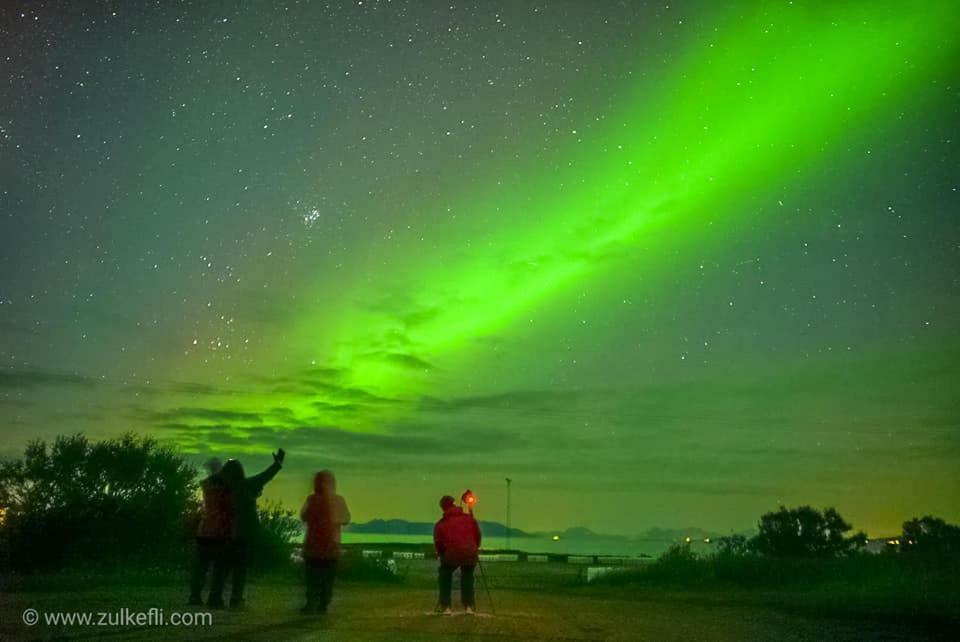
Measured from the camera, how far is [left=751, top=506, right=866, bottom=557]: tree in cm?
4706

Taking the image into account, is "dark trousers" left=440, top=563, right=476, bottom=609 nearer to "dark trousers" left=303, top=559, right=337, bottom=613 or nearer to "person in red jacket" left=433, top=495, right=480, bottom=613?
"person in red jacket" left=433, top=495, right=480, bottom=613

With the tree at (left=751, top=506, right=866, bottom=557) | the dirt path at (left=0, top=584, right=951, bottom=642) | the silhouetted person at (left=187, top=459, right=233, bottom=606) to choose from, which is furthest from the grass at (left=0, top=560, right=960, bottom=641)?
the tree at (left=751, top=506, right=866, bottom=557)

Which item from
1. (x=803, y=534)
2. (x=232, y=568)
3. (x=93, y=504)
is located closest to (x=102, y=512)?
(x=93, y=504)

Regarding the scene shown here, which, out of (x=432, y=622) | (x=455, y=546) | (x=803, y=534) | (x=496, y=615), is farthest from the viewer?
(x=803, y=534)

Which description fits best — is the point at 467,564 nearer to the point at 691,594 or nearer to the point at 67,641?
the point at 67,641

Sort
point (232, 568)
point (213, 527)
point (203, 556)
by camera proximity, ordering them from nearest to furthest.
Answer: point (213, 527) → point (203, 556) → point (232, 568)

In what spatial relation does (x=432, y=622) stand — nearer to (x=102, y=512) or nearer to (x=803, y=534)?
(x=102, y=512)

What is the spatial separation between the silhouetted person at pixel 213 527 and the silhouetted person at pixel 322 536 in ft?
3.35

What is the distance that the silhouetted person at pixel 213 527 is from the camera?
43.2 feet

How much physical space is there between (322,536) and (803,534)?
40.7m

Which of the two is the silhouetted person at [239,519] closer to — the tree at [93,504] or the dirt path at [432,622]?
the dirt path at [432,622]

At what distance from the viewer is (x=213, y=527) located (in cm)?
1317

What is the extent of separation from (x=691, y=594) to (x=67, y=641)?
→ 16.2 meters

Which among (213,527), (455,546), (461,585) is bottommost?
(461,585)
